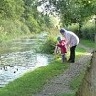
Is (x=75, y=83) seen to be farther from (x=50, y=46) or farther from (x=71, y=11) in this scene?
(x=71, y=11)

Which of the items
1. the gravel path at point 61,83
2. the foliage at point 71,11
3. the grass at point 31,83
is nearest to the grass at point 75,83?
the grass at point 31,83

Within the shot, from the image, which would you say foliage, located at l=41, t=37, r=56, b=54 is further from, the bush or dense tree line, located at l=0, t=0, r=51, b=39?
dense tree line, located at l=0, t=0, r=51, b=39

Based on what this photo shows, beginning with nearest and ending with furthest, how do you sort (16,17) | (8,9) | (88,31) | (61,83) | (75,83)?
(75,83), (61,83), (88,31), (8,9), (16,17)

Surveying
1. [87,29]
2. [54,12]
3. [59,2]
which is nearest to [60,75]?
[87,29]

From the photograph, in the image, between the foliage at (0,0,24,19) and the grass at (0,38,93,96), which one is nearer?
the grass at (0,38,93,96)

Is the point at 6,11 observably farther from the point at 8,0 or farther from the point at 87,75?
the point at 87,75

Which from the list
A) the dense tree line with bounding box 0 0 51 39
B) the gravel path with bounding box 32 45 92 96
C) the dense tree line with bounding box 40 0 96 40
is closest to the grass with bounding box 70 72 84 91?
the gravel path with bounding box 32 45 92 96

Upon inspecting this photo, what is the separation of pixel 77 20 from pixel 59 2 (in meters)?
6.92

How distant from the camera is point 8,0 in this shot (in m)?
65.1

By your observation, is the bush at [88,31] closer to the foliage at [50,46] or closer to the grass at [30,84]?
the foliage at [50,46]

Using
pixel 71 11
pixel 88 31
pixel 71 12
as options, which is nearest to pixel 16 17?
pixel 71 11

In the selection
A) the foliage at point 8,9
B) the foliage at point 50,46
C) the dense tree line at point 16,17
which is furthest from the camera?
the foliage at point 8,9

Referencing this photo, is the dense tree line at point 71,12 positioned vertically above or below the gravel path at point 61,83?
above

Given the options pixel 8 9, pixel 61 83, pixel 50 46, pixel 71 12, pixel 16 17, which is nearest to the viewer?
pixel 61 83
